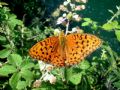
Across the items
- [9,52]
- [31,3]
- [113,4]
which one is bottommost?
[113,4]

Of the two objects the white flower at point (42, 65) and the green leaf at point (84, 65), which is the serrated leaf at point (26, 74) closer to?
the white flower at point (42, 65)

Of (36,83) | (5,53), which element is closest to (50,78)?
(36,83)

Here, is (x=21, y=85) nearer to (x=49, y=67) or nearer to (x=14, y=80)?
(x=14, y=80)

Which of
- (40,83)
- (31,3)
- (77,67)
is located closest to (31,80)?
(40,83)

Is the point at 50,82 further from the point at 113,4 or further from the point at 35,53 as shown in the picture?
the point at 113,4

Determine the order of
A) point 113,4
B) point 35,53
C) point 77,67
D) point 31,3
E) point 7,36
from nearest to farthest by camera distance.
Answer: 1. point 35,53
2. point 77,67
3. point 7,36
4. point 31,3
5. point 113,4

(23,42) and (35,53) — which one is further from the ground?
(35,53)

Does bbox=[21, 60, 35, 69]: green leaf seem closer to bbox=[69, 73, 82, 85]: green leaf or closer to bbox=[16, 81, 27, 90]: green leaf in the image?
bbox=[16, 81, 27, 90]: green leaf
